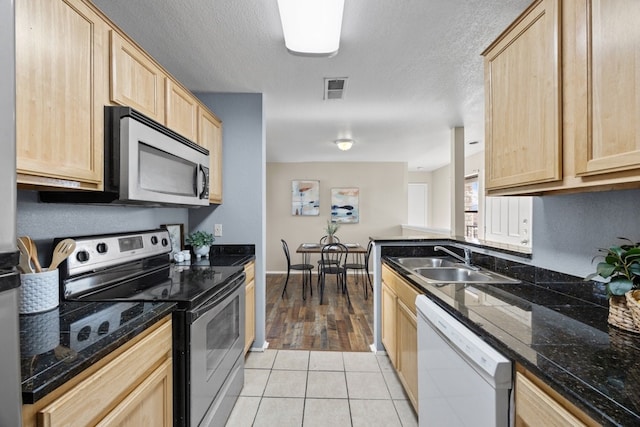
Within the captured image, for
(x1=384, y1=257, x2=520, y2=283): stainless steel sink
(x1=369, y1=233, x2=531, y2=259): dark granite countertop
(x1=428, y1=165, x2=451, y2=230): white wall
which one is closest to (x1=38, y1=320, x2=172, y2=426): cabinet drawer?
(x1=384, y1=257, x2=520, y2=283): stainless steel sink

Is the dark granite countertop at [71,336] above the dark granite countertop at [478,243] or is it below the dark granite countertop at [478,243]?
below

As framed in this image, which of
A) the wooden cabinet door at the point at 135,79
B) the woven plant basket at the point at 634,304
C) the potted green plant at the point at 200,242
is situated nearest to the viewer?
the woven plant basket at the point at 634,304

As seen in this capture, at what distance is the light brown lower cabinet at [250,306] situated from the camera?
8.18 feet

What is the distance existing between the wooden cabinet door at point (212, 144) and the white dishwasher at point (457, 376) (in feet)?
6.08

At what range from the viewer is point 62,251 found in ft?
4.49

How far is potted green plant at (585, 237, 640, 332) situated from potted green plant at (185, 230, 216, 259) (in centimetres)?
252

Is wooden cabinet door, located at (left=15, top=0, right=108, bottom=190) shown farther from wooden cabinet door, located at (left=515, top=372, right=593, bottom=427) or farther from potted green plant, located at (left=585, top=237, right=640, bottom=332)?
potted green plant, located at (left=585, top=237, right=640, bottom=332)

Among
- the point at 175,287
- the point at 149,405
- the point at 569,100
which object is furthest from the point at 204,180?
the point at 569,100

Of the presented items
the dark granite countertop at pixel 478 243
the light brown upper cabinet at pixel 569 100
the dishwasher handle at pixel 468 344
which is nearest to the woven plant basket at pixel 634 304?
the light brown upper cabinet at pixel 569 100

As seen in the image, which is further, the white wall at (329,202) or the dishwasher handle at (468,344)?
the white wall at (329,202)

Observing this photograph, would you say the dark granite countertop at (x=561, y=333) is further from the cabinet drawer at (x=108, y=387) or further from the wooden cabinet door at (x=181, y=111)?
the wooden cabinet door at (x=181, y=111)

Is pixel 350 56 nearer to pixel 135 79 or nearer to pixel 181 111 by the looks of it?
pixel 181 111

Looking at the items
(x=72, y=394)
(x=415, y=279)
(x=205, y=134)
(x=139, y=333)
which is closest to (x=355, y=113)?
(x=205, y=134)

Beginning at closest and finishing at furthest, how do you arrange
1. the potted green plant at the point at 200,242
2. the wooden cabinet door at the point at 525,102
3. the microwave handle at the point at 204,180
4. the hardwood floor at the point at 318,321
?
1. the wooden cabinet door at the point at 525,102
2. the microwave handle at the point at 204,180
3. the potted green plant at the point at 200,242
4. the hardwood floor at the point at 318,321
